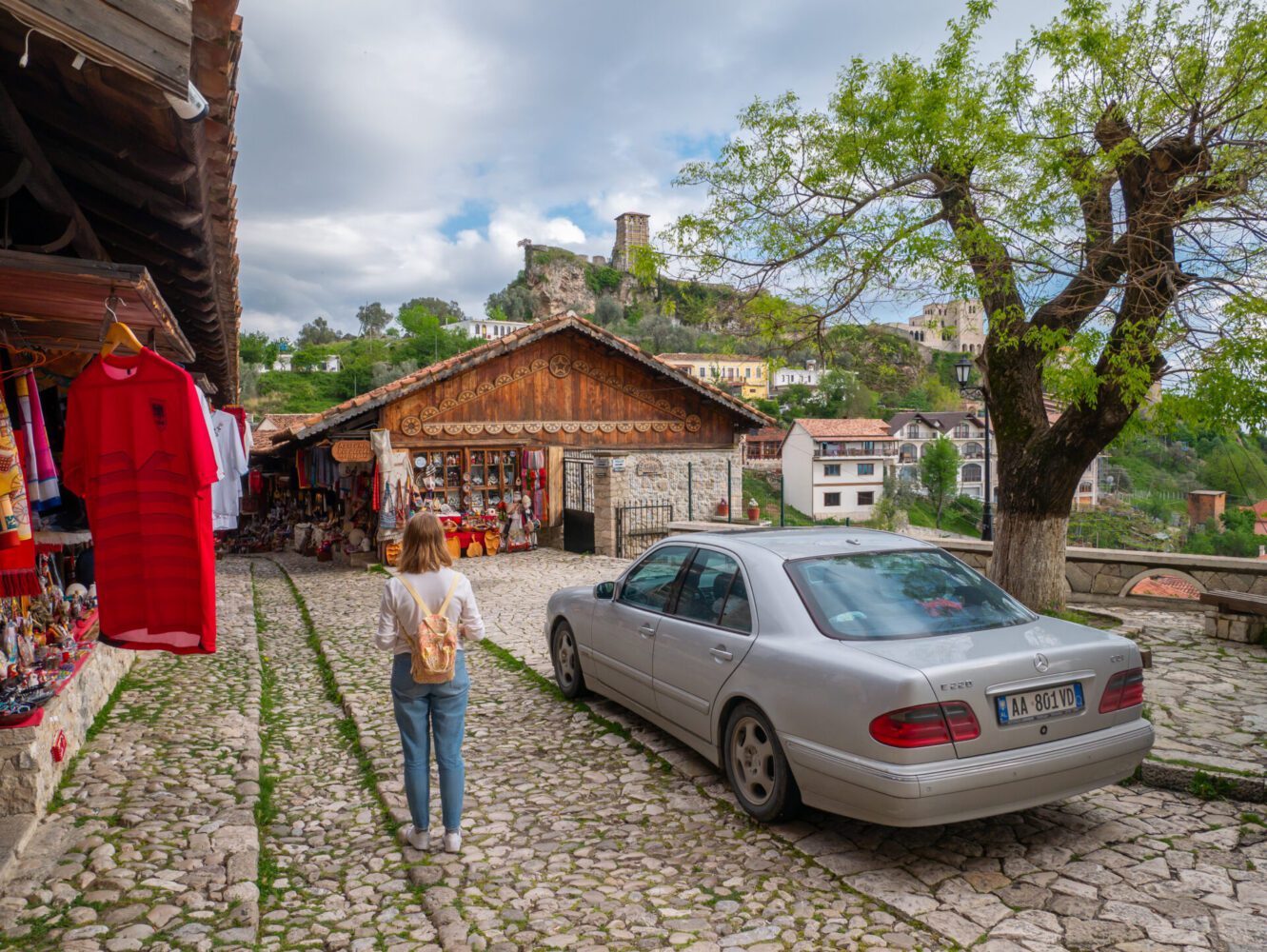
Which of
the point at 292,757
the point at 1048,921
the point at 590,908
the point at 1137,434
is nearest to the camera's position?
the point at 1048,921

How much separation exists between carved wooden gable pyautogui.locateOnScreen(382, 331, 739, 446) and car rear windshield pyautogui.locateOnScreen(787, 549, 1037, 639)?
Answer: 43.0 feet

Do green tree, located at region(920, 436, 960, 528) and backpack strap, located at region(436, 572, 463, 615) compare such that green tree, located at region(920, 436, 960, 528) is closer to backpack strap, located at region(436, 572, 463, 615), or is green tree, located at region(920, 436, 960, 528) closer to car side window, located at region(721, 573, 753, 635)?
car side window, located at region(721, 573, 753, 635)

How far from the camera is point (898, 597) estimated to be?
14.7ft

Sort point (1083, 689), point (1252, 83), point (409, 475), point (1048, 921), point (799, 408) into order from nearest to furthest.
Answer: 1. point (1048, 921)
2. point (1083, 689)
3. point (1252, 83)
4. point (409, 475)
5. point (799, 408)

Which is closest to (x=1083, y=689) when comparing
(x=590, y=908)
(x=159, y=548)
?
(x=590, y=908)

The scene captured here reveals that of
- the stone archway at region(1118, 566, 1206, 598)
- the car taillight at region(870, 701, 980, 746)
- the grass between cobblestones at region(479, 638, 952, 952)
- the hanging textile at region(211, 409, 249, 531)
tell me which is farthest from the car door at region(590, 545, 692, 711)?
the stone archway at region(1118, 566, 1206, 598)

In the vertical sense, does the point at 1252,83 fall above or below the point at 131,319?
above

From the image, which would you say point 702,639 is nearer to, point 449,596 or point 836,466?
point 449,596

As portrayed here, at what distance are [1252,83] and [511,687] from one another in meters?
7.72

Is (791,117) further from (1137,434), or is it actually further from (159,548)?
(159,548)

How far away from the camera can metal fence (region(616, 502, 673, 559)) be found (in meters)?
17.1

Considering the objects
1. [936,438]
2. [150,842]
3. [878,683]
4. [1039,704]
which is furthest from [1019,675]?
[936,438]

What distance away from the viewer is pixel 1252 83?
253 inches

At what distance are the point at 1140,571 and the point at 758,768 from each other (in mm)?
8067
